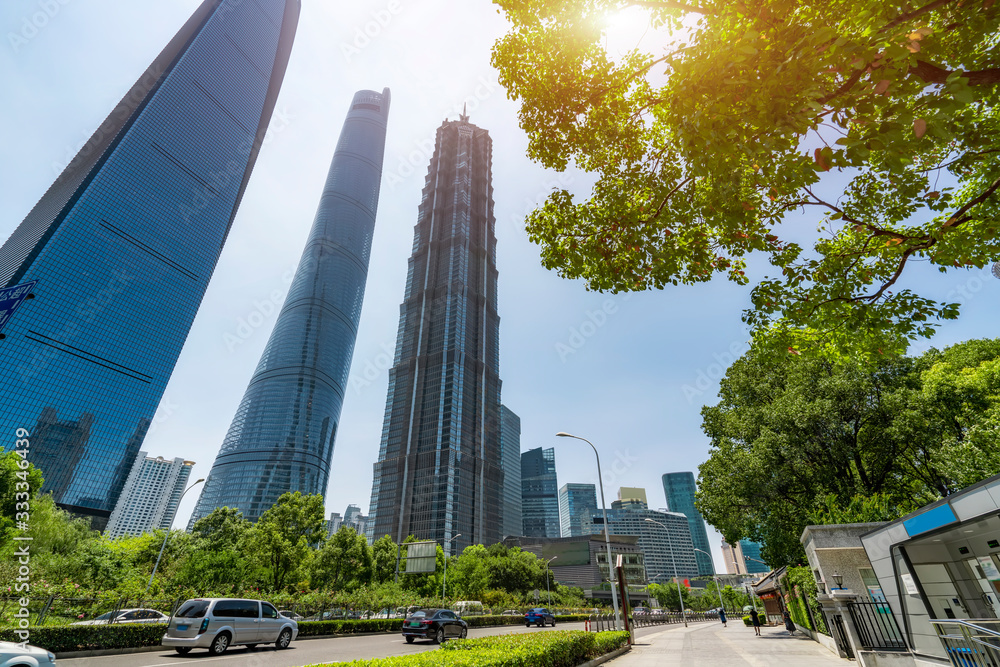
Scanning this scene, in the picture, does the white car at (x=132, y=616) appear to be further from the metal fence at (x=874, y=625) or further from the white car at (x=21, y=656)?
the metal fence at (x=874, y=625)

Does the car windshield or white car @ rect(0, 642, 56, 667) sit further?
the car windshield

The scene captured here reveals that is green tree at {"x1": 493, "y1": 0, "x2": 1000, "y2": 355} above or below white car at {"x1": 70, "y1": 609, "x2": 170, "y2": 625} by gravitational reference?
above

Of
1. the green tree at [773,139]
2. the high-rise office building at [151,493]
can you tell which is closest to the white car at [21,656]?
the green tree at [773,139]

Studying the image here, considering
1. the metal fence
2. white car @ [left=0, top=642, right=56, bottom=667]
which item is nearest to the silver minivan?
white car @ [left=0, top=642, right=56, bottom=667]

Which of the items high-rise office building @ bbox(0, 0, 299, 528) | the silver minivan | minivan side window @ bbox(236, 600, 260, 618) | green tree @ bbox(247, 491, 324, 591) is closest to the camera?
the silver minivan

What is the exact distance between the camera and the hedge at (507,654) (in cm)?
727

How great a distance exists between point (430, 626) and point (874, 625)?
1785 centimetres

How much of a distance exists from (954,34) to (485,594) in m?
61.2

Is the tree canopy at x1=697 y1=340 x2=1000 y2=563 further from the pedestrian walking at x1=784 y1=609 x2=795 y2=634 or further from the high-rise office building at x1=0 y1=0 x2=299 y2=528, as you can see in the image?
the high-rise office building at x1=0 y1=0 x2=299 y2=528

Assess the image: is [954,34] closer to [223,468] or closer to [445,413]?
[445,413]

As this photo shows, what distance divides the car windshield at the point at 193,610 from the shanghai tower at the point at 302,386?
479 ft

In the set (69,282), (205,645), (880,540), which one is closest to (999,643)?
(880,540)

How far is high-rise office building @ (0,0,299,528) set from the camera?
263ft

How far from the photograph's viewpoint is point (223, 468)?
145 m
